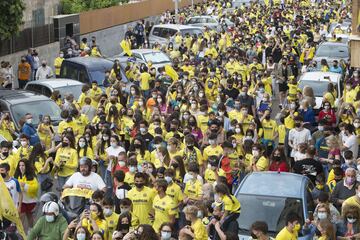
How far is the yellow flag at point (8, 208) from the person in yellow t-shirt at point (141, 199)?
1.50 m

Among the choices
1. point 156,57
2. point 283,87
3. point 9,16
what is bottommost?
point 283,87

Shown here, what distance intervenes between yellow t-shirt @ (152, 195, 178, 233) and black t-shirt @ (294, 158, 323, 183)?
3.21m

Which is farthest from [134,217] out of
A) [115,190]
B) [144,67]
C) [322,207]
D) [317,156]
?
[144,67]

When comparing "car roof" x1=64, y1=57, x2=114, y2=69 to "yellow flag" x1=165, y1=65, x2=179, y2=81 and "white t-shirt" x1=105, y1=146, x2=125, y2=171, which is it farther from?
"white t-shirt" x1=105, y1=146, x2=125, y2=171

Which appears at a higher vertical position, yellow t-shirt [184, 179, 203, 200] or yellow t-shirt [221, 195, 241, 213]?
yellow t-shirt [221, 195, 241, 213]

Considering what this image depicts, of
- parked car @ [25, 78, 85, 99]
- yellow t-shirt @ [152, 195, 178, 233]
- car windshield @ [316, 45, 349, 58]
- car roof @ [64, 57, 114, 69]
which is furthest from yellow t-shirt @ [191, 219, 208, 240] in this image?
car windshield @ [316, 45, 349, 58]

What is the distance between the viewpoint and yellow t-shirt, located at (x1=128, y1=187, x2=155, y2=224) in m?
13.1

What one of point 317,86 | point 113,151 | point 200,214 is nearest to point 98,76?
point 317,86

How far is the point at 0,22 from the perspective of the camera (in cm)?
2805

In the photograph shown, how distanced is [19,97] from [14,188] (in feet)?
23.2

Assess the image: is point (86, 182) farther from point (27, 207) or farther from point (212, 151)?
point (212, 151)

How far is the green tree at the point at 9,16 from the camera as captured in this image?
91.7ft

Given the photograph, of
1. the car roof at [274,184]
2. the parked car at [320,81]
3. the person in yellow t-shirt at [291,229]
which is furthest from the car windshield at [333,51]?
the person in yellow t-shirt at [291,229]

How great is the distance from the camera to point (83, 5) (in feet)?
134
